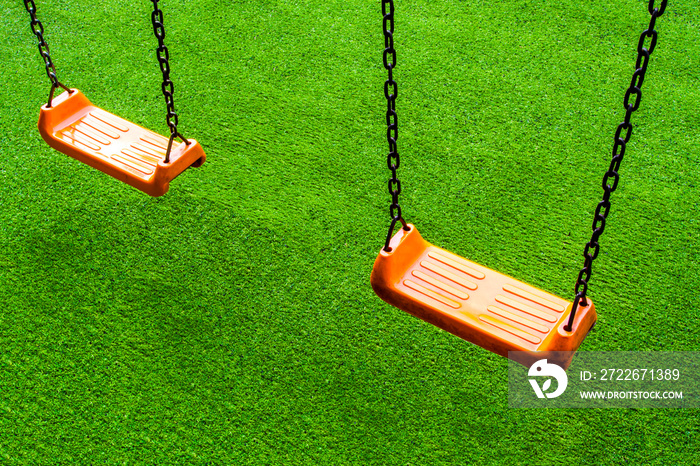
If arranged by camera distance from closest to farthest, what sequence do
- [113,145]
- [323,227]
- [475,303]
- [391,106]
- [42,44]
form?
1. [391,106]
2. [475,303]
3. [42,44]
4. [113,145]
5. [323,227]

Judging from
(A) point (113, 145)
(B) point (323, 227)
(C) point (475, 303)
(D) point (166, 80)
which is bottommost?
(B) point (323, 227)

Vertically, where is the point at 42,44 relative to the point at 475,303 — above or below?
above

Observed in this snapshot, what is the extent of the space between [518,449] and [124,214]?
82.9 inches

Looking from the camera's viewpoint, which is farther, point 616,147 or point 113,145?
point 113,145

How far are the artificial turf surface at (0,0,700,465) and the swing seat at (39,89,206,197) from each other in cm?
51

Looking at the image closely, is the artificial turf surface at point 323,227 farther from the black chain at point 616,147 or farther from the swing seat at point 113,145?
the black chain at point 616,147

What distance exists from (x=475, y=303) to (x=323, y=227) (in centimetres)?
121

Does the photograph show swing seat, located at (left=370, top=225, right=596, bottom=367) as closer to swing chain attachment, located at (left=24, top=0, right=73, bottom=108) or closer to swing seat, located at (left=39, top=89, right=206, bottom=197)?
swing seat, located at (left=39, top=89, right=206, bottom=197)

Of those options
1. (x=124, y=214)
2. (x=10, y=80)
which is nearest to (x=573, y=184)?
(x=124, y=214)

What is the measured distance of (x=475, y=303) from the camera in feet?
6.61

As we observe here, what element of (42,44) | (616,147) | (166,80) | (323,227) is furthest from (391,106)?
(42,44)

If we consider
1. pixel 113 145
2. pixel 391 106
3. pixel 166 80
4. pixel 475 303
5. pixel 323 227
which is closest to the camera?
pixel 391 106

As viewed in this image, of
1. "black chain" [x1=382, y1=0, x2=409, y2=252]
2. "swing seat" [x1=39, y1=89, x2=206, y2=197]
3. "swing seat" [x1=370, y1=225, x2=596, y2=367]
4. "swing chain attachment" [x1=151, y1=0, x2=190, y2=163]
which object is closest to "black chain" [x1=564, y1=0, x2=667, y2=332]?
"swing seat" [x1=370, y1=225, x2=596, y2=367]

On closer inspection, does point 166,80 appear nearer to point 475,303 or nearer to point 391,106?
point 391,106
